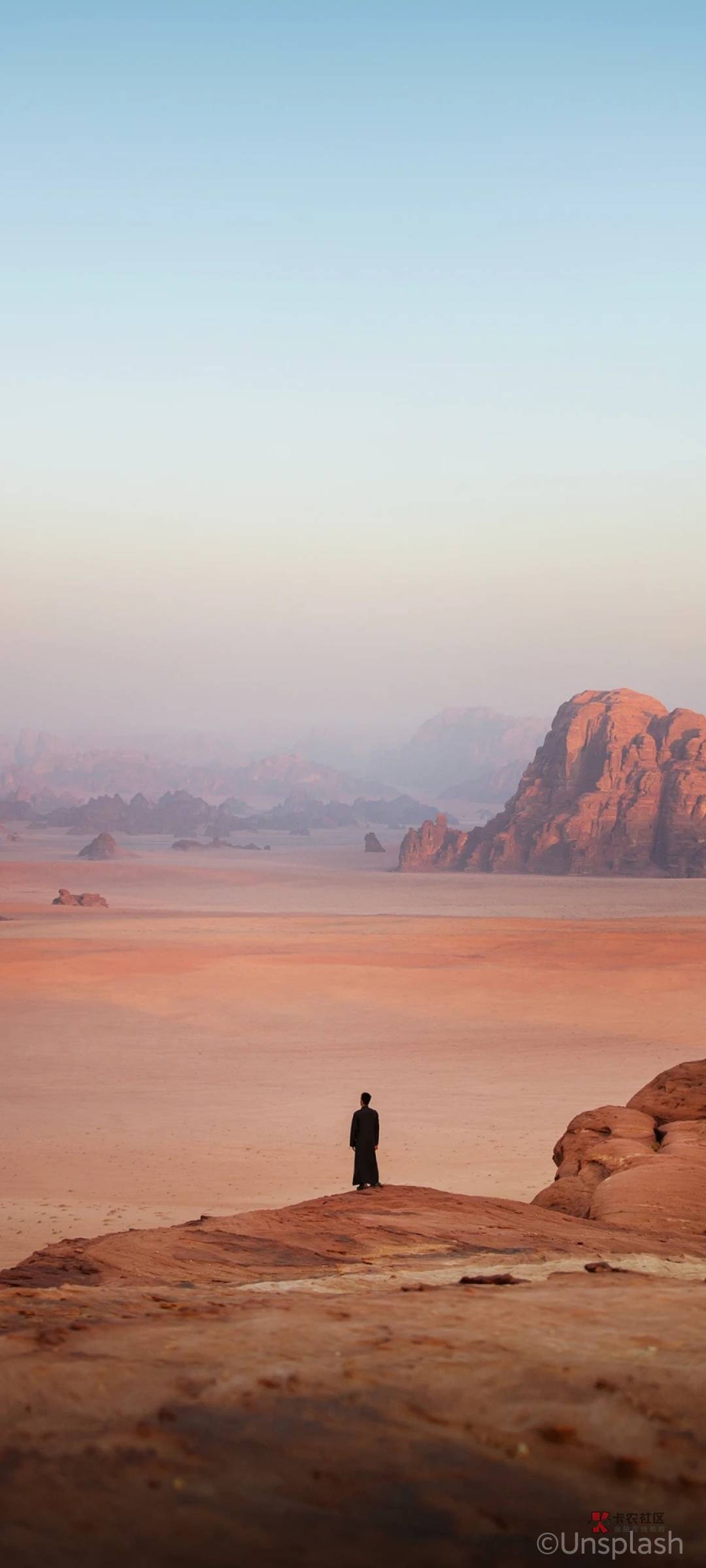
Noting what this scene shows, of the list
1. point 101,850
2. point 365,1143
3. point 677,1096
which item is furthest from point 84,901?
point 365,1143

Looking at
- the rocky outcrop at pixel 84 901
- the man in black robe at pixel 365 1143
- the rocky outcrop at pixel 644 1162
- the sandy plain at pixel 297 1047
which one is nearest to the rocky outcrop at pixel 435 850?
the sandy plain at pixel 297 1047

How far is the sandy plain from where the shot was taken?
12.8 meters

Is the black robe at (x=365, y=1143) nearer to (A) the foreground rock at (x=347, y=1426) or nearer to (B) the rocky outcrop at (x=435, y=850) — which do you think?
(A) the foreground rock at (x=347, y=1426)

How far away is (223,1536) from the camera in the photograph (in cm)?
267

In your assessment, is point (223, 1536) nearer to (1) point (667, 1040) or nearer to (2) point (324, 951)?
(1) point (667, 1040)

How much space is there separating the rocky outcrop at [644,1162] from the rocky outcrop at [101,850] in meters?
82.0

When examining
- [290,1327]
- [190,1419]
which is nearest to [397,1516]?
[190,1419]

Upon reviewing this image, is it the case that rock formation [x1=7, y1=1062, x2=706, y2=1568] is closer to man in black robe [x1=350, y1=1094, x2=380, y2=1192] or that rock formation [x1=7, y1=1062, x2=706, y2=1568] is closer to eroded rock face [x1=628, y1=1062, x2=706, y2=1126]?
man in black robe [x1=350, y1=1094, x2=380, y2=1192]

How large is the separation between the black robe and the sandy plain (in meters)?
2.30

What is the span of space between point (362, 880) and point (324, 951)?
1698 inches

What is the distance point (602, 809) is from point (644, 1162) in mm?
70366

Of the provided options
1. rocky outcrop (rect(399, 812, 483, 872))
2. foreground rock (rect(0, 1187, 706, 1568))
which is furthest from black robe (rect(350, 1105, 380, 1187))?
rocky outcrop (rect(399, 812, 483, 872))

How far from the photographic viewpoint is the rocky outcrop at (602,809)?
7669cm

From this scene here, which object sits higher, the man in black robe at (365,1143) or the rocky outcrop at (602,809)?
the rocky outcrop at (602,809)
